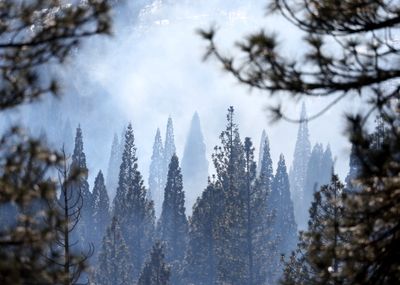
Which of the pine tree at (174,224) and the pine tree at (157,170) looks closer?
the pine tree at (174,224)

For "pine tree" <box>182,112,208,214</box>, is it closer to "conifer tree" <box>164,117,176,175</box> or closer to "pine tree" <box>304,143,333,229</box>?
"conifer tree" <box>164,117,176,175</box>

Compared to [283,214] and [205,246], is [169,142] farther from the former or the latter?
[205,246]

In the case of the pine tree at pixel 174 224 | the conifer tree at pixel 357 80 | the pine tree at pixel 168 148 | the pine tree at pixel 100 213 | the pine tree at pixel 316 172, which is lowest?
the conifer tree at pixel 357 80

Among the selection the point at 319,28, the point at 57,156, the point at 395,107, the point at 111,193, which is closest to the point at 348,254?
the point at 395,107

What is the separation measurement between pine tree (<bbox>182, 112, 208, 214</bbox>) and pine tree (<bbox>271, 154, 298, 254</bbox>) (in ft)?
128

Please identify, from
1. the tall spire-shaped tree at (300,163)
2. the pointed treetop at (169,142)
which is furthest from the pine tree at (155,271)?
the pointed treetop at (169,142)

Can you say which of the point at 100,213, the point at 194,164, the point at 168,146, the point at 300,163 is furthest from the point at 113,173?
the point at 100,213

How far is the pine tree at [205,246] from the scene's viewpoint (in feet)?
145

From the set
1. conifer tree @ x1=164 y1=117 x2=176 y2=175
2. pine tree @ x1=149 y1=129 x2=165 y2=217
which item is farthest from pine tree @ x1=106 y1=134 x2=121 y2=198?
conifer tree @ x1=164 y1=117 x2=176 y2=175

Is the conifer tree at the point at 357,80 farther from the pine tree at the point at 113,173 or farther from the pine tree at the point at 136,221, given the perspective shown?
the pine tree at the point at 113,173

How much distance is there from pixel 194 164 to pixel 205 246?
6323cm

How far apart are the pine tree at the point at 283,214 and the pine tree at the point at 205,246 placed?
8.72m

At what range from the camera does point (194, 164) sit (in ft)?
352

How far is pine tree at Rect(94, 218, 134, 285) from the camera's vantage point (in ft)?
141
